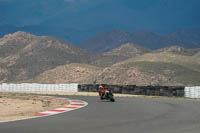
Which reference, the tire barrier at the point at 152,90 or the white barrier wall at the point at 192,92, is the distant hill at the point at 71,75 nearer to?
the tire barrier at the point at 152,90

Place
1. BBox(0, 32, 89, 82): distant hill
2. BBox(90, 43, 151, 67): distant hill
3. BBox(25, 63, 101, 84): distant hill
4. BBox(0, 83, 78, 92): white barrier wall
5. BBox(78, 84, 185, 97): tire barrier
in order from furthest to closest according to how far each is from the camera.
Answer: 1. BBox(90, 43, 151, 67): distant hill
2. BBox(0, 32, 89, 82): distant hill
3. BBox(25, 63, 101, 84): distant hill
4. BBox(0, 83, 78, 92): white barrier wall
5. BBox(78, 84, 185, 97): tire barrier

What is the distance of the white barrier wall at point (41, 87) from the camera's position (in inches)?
1769

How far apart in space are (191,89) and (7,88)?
30.6m

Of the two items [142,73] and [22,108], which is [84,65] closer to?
[142,73]

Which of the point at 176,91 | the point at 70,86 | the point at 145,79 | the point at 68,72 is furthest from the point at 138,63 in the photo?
the point at 176,91

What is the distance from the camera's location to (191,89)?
101ft

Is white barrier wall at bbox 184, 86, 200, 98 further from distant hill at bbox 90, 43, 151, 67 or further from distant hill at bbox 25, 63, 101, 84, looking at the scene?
distant hill at bbox 90, 43, 151, 67

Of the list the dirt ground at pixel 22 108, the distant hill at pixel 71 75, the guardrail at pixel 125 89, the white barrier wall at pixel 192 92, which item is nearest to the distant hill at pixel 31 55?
the distant hill at pixel 71 75

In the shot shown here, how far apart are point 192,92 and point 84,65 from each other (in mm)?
83375

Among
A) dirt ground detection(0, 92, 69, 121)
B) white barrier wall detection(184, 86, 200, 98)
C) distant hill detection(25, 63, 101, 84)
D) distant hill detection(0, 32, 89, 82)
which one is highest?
distant hill detection(0, 32, 89, 82)

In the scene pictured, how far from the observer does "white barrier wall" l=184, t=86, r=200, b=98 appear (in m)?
30.3

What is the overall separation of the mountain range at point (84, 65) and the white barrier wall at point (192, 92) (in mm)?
52072

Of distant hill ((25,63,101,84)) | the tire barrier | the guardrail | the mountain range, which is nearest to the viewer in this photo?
the guardrail

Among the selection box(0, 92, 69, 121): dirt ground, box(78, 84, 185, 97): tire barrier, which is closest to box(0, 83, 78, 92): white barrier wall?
box(78, 84, 185, 97): tire barrier
